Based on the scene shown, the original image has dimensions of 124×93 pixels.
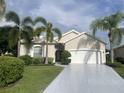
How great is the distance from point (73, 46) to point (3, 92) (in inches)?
1122

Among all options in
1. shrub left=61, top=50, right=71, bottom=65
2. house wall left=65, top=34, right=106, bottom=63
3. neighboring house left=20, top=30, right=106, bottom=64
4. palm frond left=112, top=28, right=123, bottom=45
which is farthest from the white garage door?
palm frond left=112, top=28, right=123, bottom=45

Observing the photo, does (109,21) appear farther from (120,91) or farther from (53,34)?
(120,91)

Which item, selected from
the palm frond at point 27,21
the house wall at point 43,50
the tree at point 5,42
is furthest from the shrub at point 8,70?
the house wall at point 43,50

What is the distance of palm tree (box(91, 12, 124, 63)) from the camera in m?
35.3

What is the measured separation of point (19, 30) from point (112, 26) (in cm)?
1280

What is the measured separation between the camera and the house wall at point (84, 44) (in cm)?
4028

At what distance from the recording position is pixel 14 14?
36.1 m

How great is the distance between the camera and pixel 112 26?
35.8 meters

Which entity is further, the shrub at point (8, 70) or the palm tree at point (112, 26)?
the palm tree at point (112, 26)

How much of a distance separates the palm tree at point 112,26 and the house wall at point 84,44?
403cm

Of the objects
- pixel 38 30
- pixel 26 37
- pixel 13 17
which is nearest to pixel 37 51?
pixel 26 37

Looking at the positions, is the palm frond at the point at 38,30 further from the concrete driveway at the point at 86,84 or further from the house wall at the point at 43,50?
the concrete driveway at the point at 86,84

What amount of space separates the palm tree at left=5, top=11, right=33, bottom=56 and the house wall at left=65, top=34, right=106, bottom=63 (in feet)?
22.4

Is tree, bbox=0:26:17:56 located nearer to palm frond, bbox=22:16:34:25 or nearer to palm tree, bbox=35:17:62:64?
palm frond, bbox=22:16:34:25
